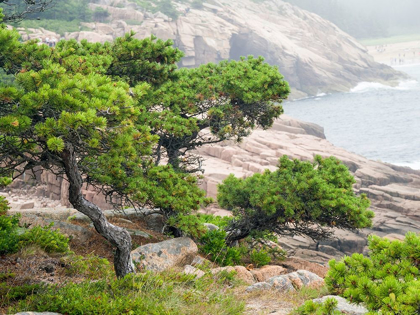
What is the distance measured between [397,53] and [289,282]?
18580cm

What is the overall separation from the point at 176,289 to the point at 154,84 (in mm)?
7927

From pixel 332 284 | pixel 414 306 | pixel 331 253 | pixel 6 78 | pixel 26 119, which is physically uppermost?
pixel 26 119

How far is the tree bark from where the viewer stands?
25.2ft

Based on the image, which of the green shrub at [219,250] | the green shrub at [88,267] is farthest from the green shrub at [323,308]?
the green shrub at [219,250]

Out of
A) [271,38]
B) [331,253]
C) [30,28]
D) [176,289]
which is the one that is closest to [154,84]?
[176,289]

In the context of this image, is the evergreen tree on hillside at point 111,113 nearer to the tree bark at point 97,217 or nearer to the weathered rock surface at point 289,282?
the tree bark at point 97,217

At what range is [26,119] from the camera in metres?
6.58

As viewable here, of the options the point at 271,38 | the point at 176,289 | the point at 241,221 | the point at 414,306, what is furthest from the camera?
the point at 271,38

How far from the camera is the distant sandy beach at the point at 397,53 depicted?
170 meters

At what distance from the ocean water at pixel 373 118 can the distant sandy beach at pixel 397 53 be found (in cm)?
4382

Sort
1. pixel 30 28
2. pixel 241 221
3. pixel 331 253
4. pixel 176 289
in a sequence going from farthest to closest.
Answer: pixel 30 28 → pixel 331 253 → pixel 241 221 → pixel 176 289

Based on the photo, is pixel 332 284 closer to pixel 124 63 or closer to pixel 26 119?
pixel 26 119

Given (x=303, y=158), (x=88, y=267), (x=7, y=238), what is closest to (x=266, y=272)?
(x=88, y=267)

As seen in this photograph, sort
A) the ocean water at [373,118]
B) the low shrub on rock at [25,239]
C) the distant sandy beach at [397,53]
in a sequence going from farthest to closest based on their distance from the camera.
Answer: the distant sandy beach at [397,53]
the ocean water at [373,118]
the low shrub on rock at [25,239]
